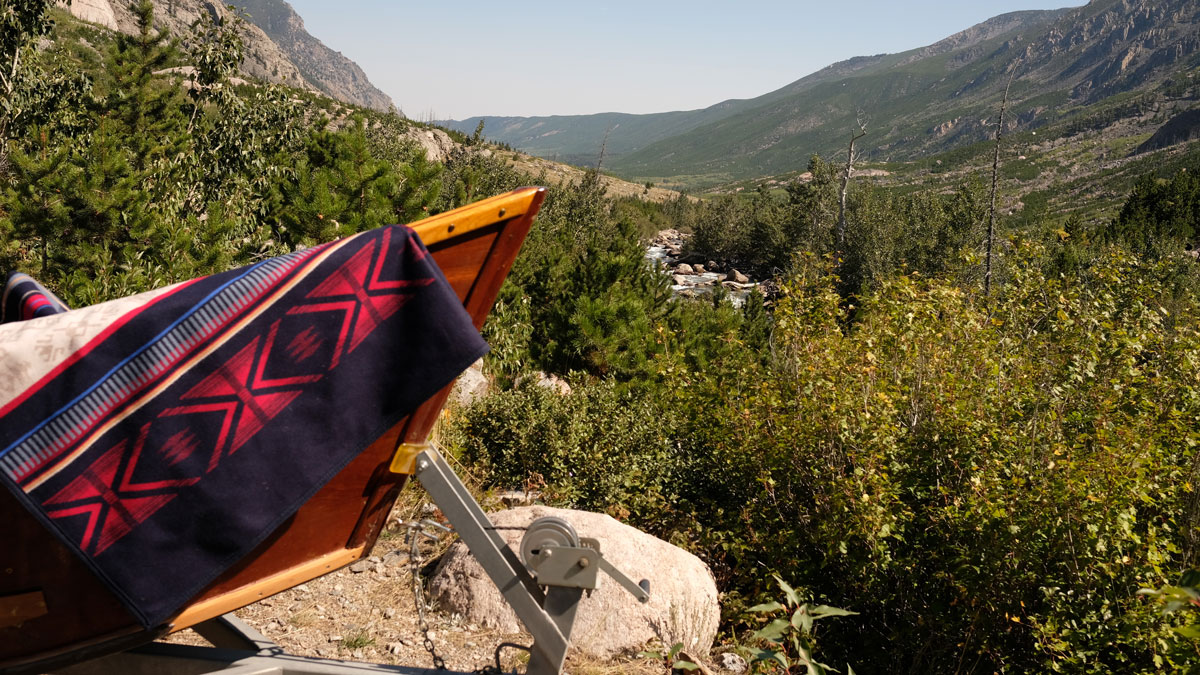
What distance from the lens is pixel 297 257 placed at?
1.94 metres

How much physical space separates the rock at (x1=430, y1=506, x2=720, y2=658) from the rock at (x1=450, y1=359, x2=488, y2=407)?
315 centimetres

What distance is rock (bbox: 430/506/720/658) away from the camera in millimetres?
4504

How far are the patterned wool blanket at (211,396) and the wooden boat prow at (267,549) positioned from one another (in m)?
0.18

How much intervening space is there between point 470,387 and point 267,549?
24.4 feet

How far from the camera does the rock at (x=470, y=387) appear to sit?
831 cm

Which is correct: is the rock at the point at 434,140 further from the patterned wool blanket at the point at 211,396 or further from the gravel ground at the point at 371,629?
the patterned wool blanket at the point at 211,396

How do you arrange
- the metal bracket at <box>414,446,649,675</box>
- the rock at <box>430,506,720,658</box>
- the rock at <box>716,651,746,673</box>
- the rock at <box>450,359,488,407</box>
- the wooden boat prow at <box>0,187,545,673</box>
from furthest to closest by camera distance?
the rock at <box>450,359,488,407</box> → the rock at <box>716,651,746,673</box> → the rock at <box>430,506,720,658</box> → the metal bracket at <box>414,446,649,675</box> → the wooden boat prow at <box>0,187,545,673</box>

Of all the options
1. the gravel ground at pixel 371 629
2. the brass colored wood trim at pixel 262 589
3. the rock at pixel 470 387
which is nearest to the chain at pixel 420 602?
the gravel ground at pixel 371 629

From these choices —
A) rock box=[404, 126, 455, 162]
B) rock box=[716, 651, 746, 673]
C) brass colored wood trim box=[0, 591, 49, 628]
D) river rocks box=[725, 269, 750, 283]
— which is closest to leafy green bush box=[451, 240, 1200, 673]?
rock box=[716, 651, 746, 673]

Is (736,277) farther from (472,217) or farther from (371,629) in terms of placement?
(472,217)

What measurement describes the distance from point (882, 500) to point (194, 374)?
505cm

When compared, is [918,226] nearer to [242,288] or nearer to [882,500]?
[882,500]

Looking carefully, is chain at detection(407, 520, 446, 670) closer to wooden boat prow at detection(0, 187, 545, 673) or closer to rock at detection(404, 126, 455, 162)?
wooden boat prow at detection(0, 187, 545, 673)

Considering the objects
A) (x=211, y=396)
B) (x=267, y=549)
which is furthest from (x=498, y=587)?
(x=211, y=396)
